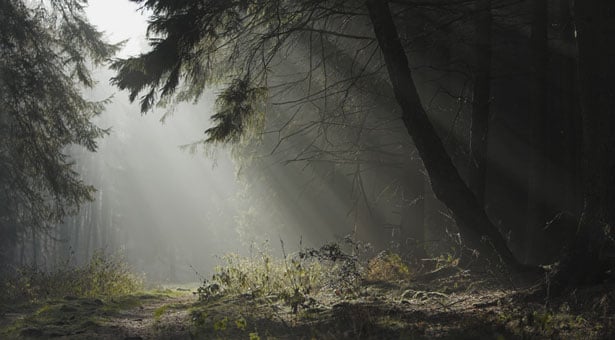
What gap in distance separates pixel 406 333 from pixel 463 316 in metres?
0.78

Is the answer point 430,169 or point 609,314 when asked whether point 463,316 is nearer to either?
point 609,314

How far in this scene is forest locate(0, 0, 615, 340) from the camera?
4.53 metres

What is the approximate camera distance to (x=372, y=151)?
10578 mm

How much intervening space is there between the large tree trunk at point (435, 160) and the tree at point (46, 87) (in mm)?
7547

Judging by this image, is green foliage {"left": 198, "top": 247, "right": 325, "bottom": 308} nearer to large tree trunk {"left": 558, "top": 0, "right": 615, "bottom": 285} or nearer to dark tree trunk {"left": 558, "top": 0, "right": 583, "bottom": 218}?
large tree trunk {"left": 558, "top": 0, "right": 615, "bottom": 285}

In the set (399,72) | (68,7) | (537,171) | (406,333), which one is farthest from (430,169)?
(68,7)

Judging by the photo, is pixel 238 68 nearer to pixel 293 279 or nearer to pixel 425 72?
pixel 293 279

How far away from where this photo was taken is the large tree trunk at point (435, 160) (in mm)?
5344

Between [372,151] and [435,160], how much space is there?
17.1 feet

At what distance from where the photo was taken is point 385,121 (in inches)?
396

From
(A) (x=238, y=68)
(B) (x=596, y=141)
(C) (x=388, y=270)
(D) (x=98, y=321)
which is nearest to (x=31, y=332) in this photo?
(D) (x=98, y=321)

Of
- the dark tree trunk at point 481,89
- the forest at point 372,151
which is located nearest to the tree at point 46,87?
the forest at point 372,151

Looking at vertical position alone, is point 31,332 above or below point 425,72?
below

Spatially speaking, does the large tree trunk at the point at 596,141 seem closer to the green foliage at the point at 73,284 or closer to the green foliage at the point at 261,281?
the green foliage at the point at 261,281
